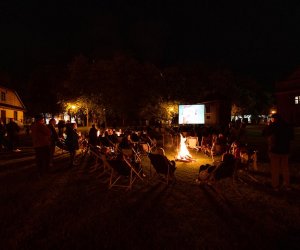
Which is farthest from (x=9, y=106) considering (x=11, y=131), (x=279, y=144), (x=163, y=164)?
(x=279, y=144)

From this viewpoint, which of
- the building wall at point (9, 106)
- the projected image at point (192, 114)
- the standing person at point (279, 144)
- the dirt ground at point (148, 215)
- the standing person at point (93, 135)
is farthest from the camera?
the building wall at point (9, 106)

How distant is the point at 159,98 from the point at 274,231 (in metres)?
23.2

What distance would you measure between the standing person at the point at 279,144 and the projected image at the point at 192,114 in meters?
15.6

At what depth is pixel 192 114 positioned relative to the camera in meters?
22.8

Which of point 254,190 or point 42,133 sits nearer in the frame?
point 254,190

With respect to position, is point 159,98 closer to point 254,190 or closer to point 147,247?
point 254,190

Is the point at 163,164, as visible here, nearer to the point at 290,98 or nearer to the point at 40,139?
the point at 40,139

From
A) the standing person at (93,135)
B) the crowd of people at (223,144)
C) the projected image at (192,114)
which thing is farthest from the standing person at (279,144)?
the projected image at (192,114)

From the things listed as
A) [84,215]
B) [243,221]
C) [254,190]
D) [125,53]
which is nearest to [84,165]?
[84,215]

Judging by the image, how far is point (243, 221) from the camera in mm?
5012

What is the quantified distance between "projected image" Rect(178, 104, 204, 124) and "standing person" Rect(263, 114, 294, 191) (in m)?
15.6

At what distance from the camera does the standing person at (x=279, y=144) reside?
6.79 meters

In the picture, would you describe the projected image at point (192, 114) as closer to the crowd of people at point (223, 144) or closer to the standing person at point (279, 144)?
the crowd of people at point (223, 144)

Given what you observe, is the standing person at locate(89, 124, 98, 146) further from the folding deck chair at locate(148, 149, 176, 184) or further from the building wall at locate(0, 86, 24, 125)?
the building wall at locate(0, 86, 24, 125)
